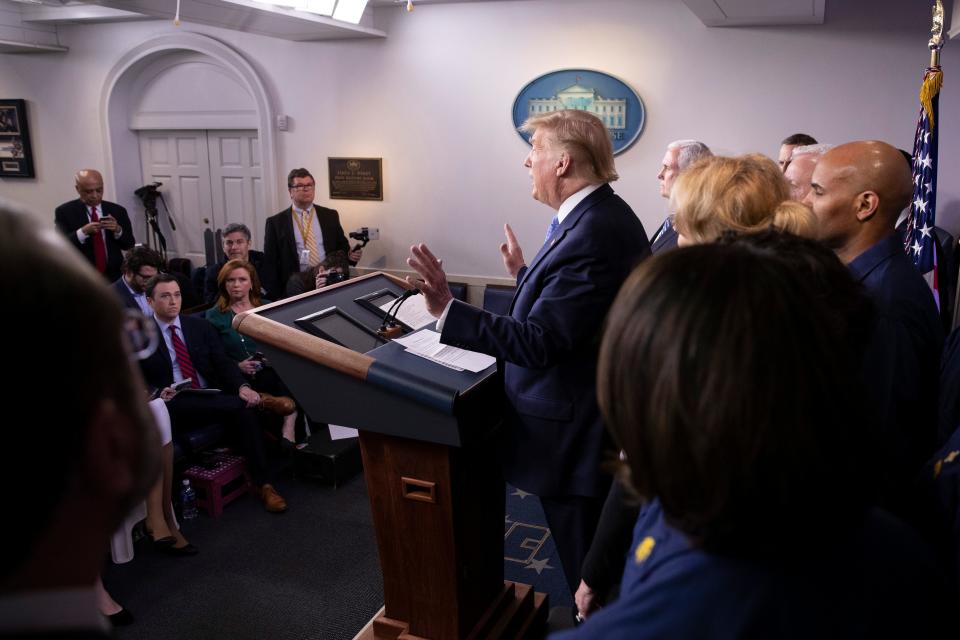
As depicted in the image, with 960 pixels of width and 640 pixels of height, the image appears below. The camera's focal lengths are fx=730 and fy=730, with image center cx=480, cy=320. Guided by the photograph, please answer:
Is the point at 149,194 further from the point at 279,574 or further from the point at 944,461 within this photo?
the point at 944,461

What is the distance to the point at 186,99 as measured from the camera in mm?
7168

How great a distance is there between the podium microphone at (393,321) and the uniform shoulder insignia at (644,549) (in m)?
1.34

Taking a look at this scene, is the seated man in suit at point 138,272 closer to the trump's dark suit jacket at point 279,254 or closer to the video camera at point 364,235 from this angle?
the trump's dark suit jacket at point 279,254

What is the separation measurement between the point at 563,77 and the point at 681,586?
5345 millimetres

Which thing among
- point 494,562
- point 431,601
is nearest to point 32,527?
point 431,601

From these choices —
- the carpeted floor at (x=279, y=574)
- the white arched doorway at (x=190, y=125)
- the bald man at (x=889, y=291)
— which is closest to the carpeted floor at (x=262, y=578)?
the carpeted floor at (x=279, y=574)

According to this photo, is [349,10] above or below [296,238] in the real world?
above

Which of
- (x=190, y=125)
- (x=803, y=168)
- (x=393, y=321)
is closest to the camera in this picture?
(x=393, y=321)

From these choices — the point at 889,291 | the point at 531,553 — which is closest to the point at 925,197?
the point at 889,291

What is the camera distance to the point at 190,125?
23.7 ft

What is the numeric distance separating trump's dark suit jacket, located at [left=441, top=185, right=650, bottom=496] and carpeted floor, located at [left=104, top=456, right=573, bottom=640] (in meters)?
1.11

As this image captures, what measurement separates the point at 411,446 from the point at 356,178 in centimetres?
484

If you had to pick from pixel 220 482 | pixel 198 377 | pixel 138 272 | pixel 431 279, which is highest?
pixel 431 279

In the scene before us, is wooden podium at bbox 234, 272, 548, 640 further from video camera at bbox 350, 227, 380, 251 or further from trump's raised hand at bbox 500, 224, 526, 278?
video camera at bbox 350, 227, 380, 251
